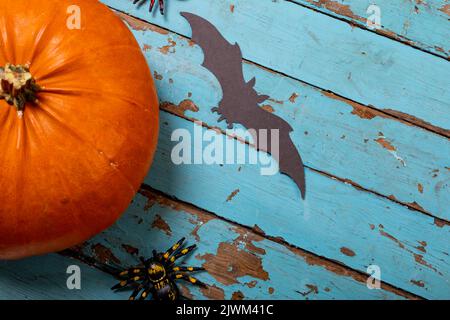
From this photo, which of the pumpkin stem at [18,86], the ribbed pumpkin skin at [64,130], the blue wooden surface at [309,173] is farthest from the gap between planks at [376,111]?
the pumpkin stem at [18,86]

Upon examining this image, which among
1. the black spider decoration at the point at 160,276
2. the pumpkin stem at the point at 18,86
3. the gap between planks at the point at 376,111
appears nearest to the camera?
the pumpkin stem at the point at 18,86

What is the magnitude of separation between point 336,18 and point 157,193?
58cm

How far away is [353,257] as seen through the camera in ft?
3.76

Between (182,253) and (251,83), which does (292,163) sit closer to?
(251,83)

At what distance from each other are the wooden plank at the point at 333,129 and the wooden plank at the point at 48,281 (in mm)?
411

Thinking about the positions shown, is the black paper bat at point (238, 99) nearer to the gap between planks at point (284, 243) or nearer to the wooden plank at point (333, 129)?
the wooden plank at point (333, 129)

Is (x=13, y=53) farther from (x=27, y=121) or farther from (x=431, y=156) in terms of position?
(x=431, y=156)

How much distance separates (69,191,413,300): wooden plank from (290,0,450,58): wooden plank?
1.81ft

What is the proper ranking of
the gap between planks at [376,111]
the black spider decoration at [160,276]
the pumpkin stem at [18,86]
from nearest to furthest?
the pumpkin stem at [18,86], the black spider decoration at [160,276], the gap between planks at [376,111]

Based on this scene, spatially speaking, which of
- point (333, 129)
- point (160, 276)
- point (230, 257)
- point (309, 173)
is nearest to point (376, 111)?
point (333, 129)

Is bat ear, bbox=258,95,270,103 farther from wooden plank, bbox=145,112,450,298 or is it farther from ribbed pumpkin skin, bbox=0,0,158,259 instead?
ribbed pumpkin skin, bbox=0,0,158,259

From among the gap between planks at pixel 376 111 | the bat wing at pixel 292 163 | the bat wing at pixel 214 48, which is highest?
the bat wing at pixel 214 48

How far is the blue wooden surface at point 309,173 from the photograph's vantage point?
1129 millimetres

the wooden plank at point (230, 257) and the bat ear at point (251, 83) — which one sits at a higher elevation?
the bat ear at point (251, 83)
